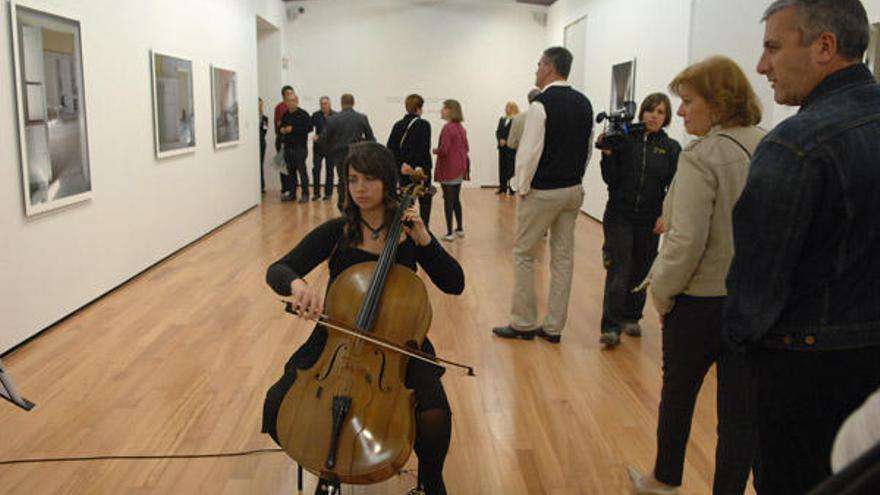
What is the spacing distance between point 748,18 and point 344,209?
4698 mm

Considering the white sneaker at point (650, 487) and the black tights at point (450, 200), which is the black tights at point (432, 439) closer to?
the white sneaker at point (650, 487)

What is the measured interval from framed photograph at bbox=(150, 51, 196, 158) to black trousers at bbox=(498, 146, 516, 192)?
251 inches

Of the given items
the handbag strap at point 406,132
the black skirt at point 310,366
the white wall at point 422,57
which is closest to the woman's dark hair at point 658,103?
the black skirt at point 310,366

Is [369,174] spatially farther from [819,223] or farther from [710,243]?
[819,223]

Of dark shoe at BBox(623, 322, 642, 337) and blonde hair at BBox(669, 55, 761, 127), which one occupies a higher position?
blonde hair at BBox(669, 55, 761, 127)

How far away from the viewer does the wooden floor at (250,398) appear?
9.77 ft

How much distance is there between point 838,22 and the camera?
158 centimetres

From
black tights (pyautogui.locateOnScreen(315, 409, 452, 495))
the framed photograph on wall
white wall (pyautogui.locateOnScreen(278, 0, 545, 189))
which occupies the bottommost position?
black tights (pyautogui.locateOnScreen(315, 409, 452, 495))

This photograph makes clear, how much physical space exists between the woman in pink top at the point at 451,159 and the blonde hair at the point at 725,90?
581 centimetres

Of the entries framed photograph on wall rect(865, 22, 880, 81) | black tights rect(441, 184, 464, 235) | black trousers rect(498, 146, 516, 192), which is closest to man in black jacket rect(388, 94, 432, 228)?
black tights rect(441, 184, 464, 235)

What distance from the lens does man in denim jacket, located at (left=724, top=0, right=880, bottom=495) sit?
1.55 m

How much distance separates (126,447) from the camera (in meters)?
3.19

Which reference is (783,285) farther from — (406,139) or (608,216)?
(406,139)

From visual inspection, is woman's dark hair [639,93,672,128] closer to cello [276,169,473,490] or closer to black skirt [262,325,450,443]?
cello [276,169,473,490]
